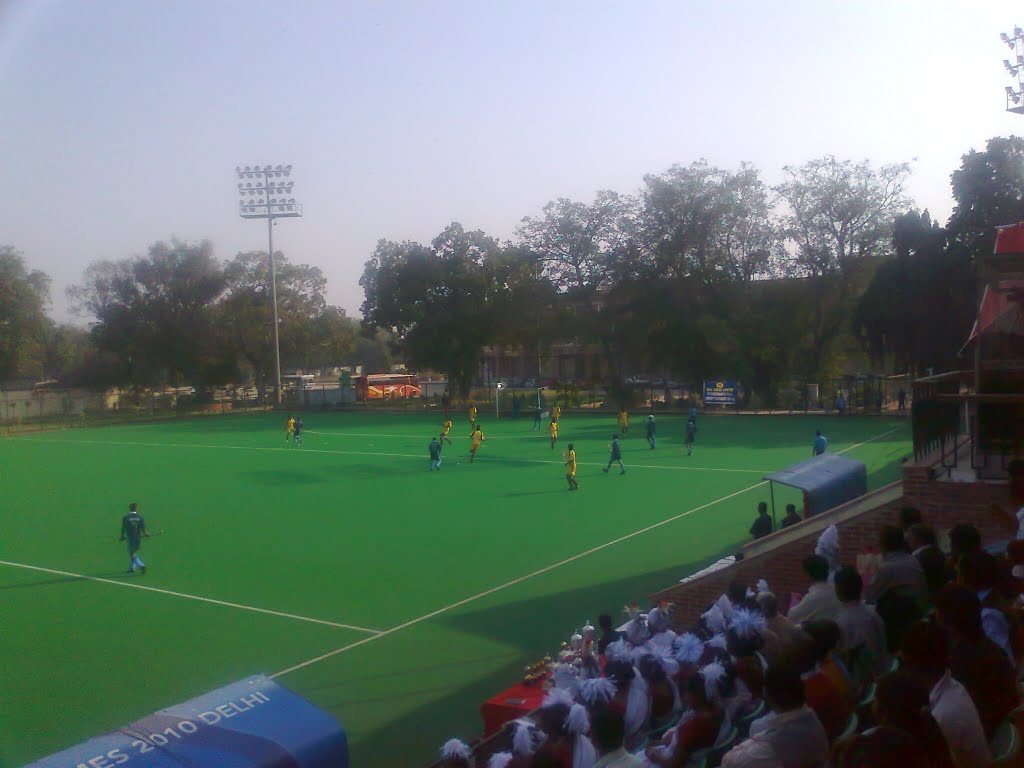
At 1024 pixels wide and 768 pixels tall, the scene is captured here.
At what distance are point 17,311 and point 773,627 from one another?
73054mm

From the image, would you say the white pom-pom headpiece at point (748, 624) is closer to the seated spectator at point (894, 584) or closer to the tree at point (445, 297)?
the seated spectator at point (894, 584)

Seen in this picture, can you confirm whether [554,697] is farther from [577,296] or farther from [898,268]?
[577,296]

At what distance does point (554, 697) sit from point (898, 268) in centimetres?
4417

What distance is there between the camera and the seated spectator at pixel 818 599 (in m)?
6.14

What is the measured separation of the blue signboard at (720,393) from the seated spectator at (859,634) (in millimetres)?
46710

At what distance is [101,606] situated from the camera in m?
14.3

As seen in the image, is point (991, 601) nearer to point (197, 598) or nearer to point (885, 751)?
point (885, 751)

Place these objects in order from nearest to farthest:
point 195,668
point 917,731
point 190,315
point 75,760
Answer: point 917,731, point 75,760, point 195,668, point 190,315

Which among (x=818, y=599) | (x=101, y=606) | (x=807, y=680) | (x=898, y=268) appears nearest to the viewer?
(x=807, y=680)

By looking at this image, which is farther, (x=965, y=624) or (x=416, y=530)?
(x=416, y=530)

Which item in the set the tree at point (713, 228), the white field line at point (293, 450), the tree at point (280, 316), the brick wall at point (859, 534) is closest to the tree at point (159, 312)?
the tree at point (280, 316)

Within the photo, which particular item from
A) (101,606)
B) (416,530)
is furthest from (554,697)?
(416,530)

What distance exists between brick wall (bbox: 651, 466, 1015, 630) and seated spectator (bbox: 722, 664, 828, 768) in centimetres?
592

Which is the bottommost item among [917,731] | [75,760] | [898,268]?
[75,760]
